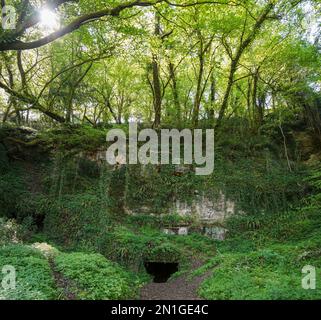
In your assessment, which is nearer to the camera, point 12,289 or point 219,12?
point 12,289

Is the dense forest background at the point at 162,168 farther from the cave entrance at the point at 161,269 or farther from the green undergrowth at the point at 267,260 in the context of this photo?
the cave entrance at the point at 161,269

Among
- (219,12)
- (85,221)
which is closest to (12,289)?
(85,221)

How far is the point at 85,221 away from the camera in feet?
38.4

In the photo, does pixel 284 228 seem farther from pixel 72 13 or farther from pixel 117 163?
pixel 72 13

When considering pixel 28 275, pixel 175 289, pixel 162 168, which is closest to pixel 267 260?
pixel 175 289

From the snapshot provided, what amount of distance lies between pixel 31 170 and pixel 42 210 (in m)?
2.99

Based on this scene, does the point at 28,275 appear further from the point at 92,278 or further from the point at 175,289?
the point at 175,289

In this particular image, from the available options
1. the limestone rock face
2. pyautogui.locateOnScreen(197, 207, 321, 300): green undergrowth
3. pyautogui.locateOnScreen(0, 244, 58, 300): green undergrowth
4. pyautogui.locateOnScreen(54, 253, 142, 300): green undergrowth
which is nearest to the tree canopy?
the limestone rock face

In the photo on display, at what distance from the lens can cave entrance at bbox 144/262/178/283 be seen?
33.0ft

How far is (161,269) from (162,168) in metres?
5.33

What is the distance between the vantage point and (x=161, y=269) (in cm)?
1032

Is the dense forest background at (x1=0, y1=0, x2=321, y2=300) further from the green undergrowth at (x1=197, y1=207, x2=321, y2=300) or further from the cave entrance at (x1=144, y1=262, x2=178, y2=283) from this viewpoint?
the cave entrance at (x1=144, y1=262, x2=178, y2=283)

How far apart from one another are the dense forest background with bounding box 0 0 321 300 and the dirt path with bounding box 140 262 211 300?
6 centimetres
